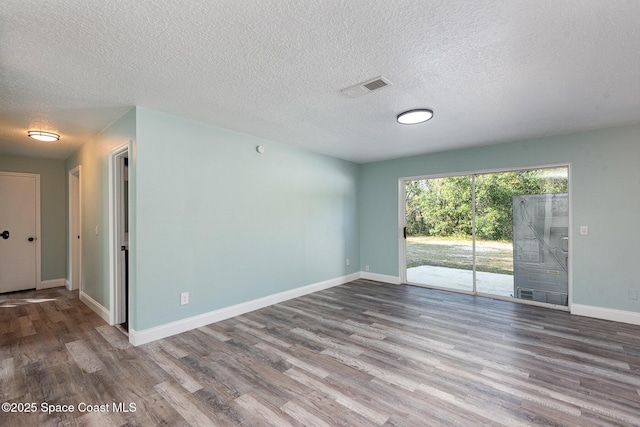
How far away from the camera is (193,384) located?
222 cm

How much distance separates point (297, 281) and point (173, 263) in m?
2.06

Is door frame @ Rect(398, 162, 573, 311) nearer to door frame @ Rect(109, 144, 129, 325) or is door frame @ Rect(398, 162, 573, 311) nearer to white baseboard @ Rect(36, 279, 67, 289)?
door frame @ Rect(109, 144, 129, 325)

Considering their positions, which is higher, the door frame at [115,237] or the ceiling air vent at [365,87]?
the ceiling air vent at [365,87]

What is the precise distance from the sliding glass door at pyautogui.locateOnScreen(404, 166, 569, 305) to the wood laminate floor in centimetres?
70

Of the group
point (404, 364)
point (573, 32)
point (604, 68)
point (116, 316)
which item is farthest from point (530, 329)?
point (116, 316)

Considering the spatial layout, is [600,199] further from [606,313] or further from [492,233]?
[606,313]

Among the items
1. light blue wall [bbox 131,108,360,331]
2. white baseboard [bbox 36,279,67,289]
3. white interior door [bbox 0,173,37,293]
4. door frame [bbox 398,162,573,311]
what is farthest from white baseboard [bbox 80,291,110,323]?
door frame [bbox 398,162,573,311]

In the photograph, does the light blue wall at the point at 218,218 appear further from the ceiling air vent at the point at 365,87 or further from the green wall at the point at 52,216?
the green wall at the point at 52,216

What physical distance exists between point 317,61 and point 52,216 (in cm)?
620

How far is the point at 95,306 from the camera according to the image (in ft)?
12.7

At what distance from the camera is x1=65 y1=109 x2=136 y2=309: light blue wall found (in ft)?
10.9

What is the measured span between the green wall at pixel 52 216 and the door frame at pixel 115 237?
3.21 m

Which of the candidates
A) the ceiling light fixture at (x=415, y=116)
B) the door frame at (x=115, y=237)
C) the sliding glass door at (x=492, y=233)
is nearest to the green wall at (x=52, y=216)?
the door frame at (x=115, y=237)

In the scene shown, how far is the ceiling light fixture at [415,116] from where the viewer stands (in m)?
3.03
